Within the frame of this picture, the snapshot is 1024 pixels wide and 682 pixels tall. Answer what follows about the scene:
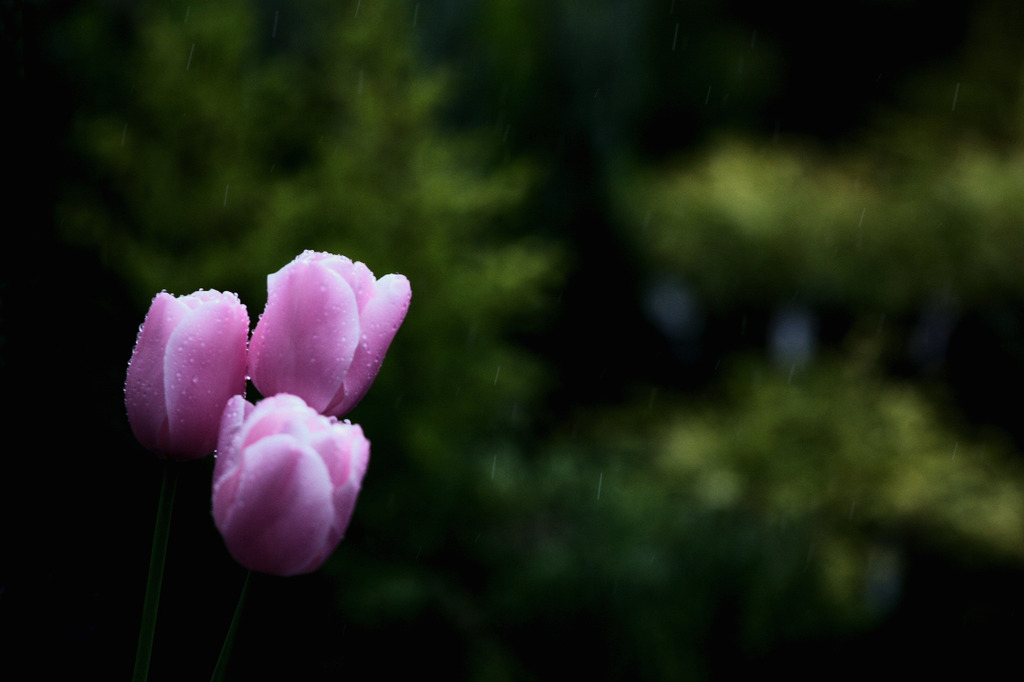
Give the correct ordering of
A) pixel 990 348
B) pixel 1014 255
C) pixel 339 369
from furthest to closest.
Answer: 1. pixel 990 348
2. pixel 1014 255
3. pixel 339 369

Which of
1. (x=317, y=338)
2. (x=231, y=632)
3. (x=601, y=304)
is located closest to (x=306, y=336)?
(x=317, y=338)

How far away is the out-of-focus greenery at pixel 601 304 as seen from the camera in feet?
9.88

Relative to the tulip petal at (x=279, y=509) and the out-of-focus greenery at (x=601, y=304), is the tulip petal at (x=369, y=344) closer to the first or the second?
the tulip petal at (x=279, y=509)

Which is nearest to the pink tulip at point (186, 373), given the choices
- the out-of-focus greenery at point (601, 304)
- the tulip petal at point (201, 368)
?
the tulip petal at point (201, 368)

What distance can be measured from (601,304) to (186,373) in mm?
5751

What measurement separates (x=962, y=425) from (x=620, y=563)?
13.2ft

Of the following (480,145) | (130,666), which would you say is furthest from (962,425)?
(130,666)

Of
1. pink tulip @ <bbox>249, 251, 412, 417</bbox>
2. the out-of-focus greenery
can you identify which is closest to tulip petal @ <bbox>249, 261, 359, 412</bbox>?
pink tulip @ <bbox>249, 251, 412, 417</bbox>

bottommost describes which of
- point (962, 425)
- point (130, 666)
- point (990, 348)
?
point (130, 666)

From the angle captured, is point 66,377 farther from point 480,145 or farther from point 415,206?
point 480,145

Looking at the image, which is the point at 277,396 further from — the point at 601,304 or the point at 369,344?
the point at 601,304

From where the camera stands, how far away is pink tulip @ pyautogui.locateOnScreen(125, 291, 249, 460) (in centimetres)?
42

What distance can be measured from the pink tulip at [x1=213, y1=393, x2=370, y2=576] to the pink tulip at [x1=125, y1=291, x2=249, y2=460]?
0.12ft

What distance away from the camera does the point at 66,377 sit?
28.3 inches
